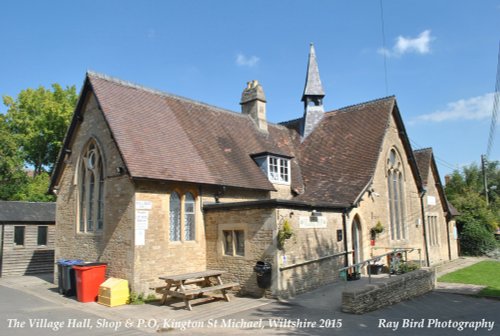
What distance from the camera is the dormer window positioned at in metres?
18.6

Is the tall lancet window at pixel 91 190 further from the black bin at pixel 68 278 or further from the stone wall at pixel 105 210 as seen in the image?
the black bin at pixel 68 278

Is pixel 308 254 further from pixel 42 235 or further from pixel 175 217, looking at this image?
pixel 42 235

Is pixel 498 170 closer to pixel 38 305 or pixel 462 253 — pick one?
pixel 462 253

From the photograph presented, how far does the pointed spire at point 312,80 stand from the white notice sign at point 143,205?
14630 millimetres

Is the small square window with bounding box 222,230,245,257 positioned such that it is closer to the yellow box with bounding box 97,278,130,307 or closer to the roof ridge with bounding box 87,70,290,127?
the yellow box with bounding box 97,278,130,307

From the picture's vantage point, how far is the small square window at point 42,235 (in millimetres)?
21911

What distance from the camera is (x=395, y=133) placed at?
22.2 metres

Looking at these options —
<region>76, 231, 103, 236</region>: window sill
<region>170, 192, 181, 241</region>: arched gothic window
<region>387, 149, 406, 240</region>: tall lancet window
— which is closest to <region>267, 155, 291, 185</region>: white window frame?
<region>170, 192, 181, 241</region>: arched gothic window

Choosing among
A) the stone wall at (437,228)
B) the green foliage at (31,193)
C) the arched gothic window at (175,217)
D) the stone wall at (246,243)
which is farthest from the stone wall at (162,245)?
the green foliage at (31,193)

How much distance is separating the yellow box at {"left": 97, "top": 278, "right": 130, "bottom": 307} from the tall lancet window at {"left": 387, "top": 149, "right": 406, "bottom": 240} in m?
13.5

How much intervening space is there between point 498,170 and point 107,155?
57107 millimetres

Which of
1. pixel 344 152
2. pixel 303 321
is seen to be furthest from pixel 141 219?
pixel 344 152

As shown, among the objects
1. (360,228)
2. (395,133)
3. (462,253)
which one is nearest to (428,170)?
(395,133)

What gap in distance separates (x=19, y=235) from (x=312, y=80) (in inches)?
754
